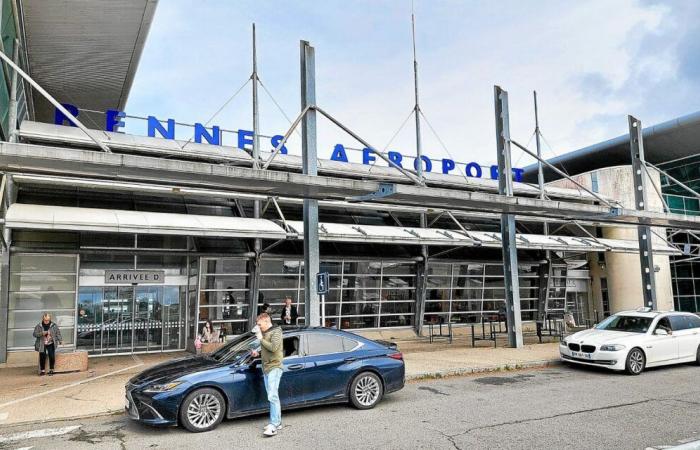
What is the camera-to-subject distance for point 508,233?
1816 centimetres

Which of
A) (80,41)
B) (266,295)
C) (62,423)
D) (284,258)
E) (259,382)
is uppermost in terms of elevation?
(80,41)

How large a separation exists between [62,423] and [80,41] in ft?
43.1

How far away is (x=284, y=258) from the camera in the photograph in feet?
68.2

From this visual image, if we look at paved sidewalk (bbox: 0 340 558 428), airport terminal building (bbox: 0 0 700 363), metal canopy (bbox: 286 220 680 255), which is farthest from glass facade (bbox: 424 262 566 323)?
paved sidewalk (bbox: 0 340 558 428)

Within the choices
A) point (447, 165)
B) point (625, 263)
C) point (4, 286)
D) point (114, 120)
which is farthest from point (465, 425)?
point (625, 263)

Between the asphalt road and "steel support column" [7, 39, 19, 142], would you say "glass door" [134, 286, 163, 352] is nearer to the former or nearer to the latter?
"steel support column" [7, 39, 19, 142]

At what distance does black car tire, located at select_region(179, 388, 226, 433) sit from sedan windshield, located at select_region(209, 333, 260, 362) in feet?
2.24

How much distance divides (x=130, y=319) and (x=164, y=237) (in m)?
3.04

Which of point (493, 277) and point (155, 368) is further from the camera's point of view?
point (493, 277)

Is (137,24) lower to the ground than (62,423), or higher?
higher

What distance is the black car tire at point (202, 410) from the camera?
26.3 feet

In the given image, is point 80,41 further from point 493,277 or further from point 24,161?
point 493,277

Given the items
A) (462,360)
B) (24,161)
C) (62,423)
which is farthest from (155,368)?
(462,360)

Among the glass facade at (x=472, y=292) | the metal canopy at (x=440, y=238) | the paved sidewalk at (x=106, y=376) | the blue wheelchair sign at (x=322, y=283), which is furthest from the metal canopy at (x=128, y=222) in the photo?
the glass facade at (x=472, y=292)
